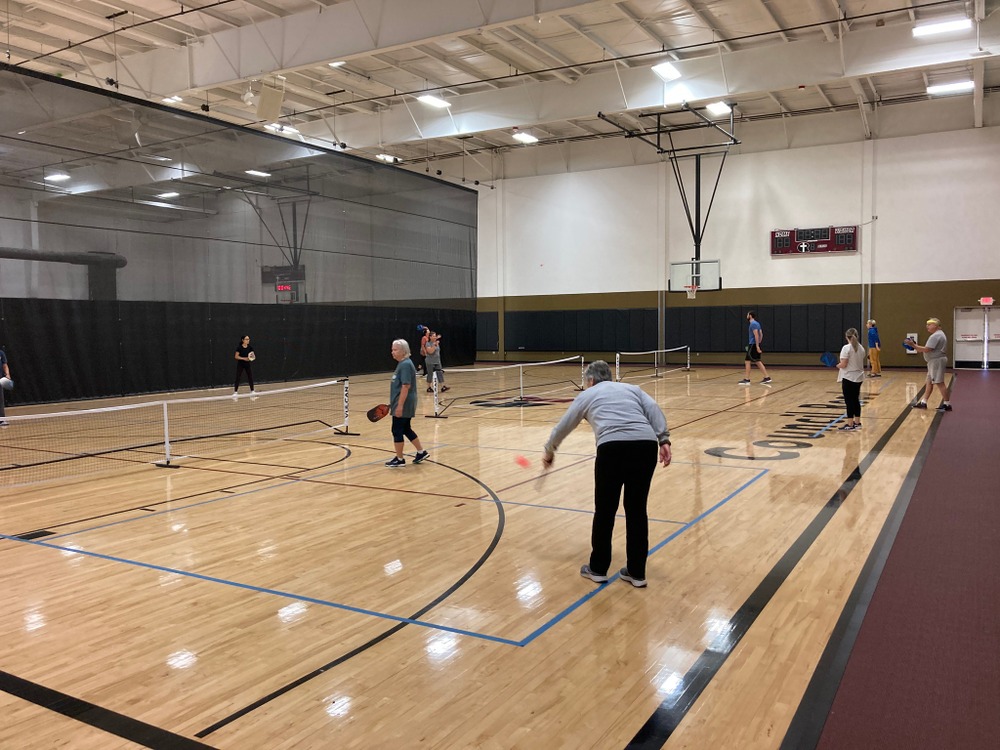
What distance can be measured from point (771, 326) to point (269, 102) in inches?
789

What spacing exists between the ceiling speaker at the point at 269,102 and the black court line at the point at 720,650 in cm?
1689

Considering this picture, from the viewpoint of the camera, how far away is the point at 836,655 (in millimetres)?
4367

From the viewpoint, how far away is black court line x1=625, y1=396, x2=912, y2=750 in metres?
3.56

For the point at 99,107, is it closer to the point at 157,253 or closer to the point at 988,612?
the point at 157,253

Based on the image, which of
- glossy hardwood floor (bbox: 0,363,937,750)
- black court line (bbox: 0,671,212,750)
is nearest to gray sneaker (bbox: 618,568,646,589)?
glossy hardwood floor (bbox: 0,363,937,750)

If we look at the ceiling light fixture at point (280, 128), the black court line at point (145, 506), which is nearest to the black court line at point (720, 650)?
the black court line at point (145, 506)

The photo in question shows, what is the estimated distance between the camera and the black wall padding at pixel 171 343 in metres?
18.8

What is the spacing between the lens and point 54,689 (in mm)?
4121

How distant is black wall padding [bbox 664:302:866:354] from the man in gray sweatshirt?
25.3 m

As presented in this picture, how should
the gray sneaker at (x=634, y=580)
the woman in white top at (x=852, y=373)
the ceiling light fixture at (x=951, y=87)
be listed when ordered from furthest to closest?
1. the ceiling light fixture at (x=951, y=87)
2. the woman in white top at (x=852, y=373)
3. the gray sneaker at (x=634, y=580)

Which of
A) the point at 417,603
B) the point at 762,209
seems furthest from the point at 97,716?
the point at 762,209

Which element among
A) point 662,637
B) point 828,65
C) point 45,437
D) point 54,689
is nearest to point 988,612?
point 662,637

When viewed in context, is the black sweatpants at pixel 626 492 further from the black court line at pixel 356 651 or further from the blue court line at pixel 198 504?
the blue court line at pixel 198 504

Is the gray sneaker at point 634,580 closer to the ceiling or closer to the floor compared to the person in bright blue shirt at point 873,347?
closer to the floor
